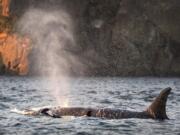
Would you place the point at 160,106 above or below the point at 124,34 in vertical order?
below

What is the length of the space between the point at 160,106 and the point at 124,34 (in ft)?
356

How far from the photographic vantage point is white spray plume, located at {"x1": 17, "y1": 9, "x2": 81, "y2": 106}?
13600 cm

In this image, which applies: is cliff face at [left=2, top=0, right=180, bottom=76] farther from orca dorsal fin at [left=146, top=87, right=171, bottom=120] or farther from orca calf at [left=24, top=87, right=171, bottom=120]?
orca dorsal fin at [left=146, top=87, right=171, bottom=120]

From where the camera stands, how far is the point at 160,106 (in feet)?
107

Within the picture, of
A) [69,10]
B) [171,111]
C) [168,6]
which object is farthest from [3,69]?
[171,111]

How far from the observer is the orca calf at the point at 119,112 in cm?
3281

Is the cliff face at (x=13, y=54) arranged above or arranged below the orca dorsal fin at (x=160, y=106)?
above

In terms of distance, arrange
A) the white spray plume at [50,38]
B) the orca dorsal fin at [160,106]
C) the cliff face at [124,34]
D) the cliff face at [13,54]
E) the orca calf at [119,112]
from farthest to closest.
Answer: the cliff face at [124,34], the white spray plume at [50,38], the cliff face at [13,54], the orca calf at [119,112], the orca dorsal fin at [160,106]

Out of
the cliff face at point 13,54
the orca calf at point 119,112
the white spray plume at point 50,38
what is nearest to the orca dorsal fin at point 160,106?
the orca calf at point 119,112

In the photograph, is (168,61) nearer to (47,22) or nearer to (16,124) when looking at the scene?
(47,22)

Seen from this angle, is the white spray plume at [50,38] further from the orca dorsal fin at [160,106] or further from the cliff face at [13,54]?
the orca dorsal fin at [160,106]

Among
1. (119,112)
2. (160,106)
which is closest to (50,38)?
(119,112)

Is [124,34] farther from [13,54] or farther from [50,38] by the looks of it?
[13,54]

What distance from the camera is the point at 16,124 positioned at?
30.5 metres
